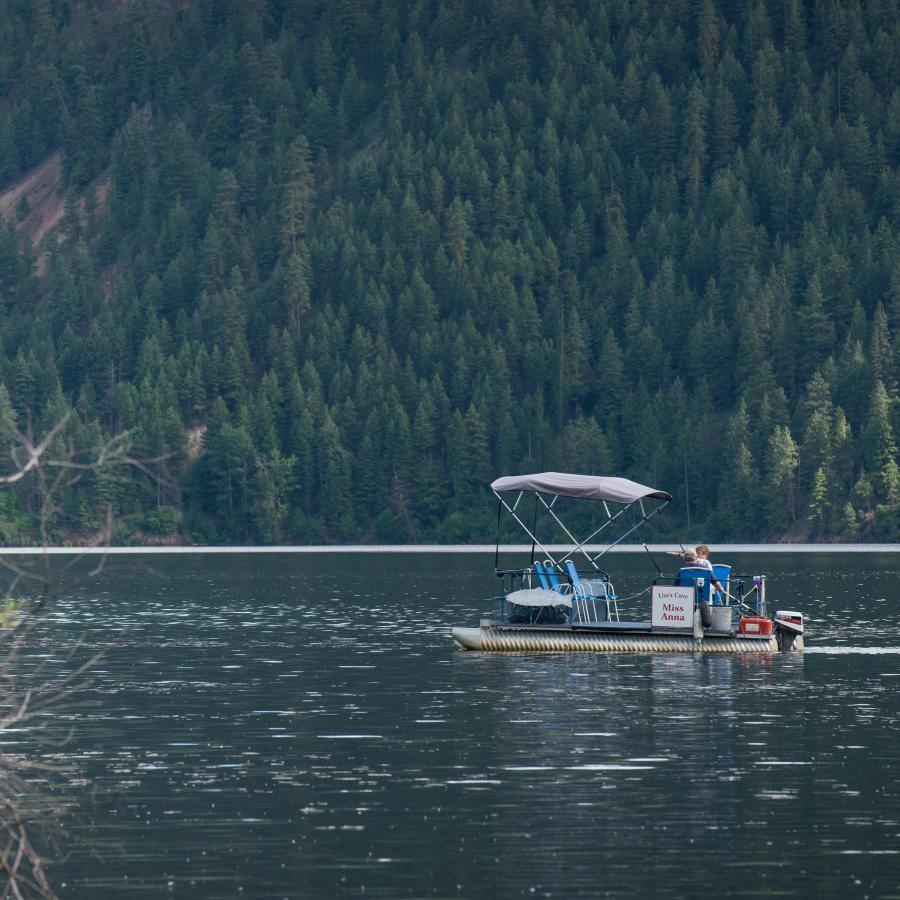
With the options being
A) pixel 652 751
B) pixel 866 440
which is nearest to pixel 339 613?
pixel 652 751

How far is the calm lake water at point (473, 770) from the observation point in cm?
2483

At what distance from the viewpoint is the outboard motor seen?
5554 centimetres

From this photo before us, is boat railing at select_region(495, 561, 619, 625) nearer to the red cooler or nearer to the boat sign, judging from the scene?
the boat sign

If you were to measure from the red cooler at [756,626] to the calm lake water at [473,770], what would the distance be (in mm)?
1252

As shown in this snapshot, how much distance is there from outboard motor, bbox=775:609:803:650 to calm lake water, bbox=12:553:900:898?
34.7 inches

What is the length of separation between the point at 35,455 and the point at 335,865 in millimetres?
10926

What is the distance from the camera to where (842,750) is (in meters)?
35.3

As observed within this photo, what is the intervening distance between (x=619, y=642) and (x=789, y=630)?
15.1 ft

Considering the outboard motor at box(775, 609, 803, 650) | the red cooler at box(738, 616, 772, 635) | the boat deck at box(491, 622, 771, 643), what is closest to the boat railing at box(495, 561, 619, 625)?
the boat deck at box(491, 622, 771, 643)

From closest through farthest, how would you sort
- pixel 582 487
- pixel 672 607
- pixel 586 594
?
1. pixel 672 607
2. pixel 582 487
3. pixel 586 594

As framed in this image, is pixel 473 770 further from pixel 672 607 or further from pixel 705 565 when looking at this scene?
pixel 705 565

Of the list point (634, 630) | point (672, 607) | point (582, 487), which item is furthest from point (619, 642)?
point (582, 487)

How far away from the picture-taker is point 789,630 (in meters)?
56.0

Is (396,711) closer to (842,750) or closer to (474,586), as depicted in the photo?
(842,750)
